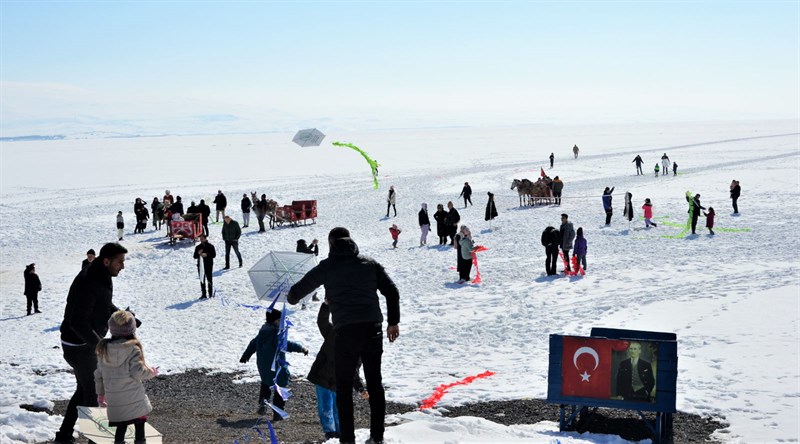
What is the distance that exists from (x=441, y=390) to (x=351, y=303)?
423cm

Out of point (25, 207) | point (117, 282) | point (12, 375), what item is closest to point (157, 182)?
point (25, 207)

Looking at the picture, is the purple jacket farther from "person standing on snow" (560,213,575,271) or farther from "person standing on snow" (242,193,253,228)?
"person standing on snow" (242,193,253,228)

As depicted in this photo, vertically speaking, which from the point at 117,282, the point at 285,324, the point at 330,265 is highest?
the point at 330,265

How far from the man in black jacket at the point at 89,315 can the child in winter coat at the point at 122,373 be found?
0.54m

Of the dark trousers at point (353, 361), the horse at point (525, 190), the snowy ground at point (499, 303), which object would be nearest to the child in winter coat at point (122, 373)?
the dark trousers at point (353, 361)

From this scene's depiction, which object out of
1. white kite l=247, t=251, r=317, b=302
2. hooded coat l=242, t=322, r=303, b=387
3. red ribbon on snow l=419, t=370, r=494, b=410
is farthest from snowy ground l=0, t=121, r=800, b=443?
hooded coat l=242, t=322, r=303, b=387

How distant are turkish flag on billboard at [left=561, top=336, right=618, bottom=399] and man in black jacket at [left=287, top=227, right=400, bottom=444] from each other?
241 cm

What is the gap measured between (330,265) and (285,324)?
2.55 meters

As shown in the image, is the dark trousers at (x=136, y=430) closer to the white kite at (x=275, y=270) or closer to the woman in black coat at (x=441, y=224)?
the white kite at (x=275, y=270)

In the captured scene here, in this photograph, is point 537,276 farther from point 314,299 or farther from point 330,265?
point 330,265

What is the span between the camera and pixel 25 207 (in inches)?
1513

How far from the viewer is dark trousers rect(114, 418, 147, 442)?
18.3 ft

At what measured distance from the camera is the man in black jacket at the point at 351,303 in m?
5.48

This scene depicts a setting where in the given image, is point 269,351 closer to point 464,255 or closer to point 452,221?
point 464,255
